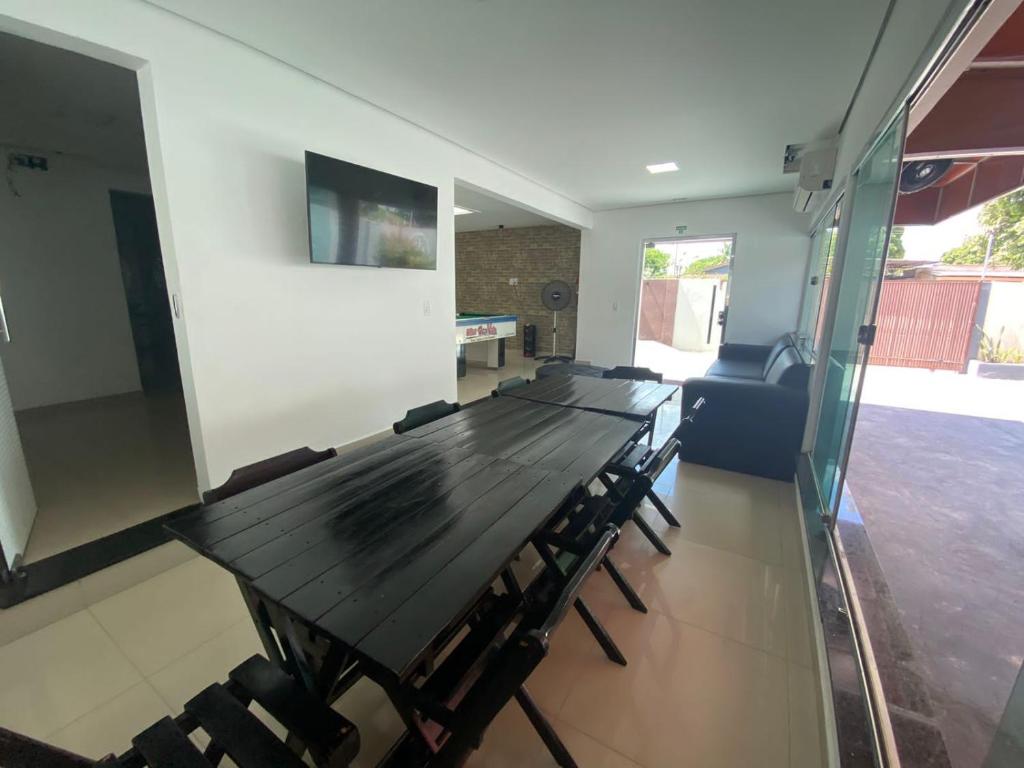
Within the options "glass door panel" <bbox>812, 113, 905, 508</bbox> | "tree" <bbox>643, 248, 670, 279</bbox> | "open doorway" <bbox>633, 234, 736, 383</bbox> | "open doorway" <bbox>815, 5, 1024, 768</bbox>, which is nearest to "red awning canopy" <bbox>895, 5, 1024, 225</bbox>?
"open doorway" <bbox>815, 5, 1024, 768</bbox>

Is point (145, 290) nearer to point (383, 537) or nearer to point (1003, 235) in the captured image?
point (383, 537)

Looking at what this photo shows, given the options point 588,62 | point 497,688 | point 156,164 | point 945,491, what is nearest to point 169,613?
point 497,688

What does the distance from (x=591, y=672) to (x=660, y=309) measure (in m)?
9.97

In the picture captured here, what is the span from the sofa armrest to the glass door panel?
0.22m

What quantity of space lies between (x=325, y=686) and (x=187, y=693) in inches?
31.8

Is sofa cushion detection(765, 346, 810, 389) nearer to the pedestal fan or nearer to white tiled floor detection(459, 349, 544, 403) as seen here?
white tiled floor detection(459, 349, 544, 403)

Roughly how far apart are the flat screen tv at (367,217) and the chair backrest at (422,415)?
1.40 meters

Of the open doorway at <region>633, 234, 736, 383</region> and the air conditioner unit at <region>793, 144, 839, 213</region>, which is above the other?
the air conditioner unit at <region>793, 144, 839, 213</region>

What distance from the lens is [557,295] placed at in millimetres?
7793

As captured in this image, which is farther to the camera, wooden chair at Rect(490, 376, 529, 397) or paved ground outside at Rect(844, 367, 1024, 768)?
wooden chair at Rect(490, 376, 529, 397)

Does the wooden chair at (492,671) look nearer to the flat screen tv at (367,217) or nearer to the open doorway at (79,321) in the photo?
the open doorway at (79,321)

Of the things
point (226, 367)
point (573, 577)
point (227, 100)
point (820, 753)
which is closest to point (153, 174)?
point (227, 100)

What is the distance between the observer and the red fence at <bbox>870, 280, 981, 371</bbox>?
20.9ft

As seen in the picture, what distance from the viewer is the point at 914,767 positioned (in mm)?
1149
